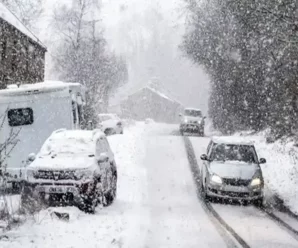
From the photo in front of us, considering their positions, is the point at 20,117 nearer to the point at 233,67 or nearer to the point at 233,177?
the point at 233,177

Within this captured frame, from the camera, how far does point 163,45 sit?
138 meters

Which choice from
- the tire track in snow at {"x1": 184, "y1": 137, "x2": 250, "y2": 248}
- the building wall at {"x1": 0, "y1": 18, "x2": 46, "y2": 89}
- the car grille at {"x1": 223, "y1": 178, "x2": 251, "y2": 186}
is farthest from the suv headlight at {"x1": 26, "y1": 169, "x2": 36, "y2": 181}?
the building wall at {"x1": 0, "y1": 18, "x2": 46, "y2": 89}

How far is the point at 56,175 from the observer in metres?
12.5

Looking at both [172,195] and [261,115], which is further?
[261,115]

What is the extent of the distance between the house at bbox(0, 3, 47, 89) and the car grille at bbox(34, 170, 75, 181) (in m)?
17.5

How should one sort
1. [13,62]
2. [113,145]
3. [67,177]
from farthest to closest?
[13,62] → [113,145] → [67,177]

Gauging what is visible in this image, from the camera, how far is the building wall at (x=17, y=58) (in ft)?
106

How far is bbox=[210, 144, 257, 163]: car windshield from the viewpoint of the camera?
17.1m

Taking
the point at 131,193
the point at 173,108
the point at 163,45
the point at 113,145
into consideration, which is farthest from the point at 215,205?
the point at 163,45

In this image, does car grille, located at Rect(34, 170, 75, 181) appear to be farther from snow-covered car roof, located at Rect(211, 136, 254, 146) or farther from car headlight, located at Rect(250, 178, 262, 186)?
snow-covered car roof, located at Rect(211, 136, 254, 146)

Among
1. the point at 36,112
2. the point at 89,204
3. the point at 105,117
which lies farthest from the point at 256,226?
the point at 105,117

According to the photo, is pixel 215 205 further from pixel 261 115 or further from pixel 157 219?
pixel 261 115

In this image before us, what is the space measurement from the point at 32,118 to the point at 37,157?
3327 millimetres

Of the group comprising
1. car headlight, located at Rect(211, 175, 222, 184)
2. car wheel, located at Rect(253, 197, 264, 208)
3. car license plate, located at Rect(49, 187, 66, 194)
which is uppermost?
car license plate, located at Rect(49, 187, 66, 194)
